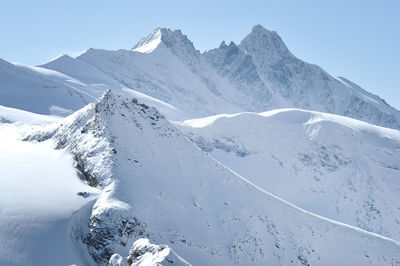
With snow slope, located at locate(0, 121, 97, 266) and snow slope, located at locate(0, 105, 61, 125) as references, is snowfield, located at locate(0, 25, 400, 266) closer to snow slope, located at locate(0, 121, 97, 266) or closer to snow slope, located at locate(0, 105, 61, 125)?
snow slope, located at locate(0, 121, 97, 266)

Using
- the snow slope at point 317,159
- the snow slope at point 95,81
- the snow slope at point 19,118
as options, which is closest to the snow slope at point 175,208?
the snow slope at point 19,118

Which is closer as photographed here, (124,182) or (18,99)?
(124,182)

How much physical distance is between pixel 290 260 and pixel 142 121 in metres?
24.5

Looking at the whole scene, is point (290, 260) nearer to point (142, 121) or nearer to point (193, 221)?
point (193, 221)

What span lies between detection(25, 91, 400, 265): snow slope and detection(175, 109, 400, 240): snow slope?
30654mm

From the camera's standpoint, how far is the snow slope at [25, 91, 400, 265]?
39844 millimetres

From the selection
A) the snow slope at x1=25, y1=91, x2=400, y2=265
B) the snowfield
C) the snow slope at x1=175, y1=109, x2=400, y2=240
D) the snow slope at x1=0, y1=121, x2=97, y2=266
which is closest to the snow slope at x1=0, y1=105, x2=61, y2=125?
the snowfield

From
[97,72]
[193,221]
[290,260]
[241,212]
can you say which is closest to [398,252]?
[290,260]

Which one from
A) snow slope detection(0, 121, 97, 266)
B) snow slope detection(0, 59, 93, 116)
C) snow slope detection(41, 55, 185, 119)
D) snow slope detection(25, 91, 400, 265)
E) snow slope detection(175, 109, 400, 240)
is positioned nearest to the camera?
snow slope detection(0, 121, 97, 266)

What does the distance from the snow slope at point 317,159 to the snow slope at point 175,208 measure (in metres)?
30.7

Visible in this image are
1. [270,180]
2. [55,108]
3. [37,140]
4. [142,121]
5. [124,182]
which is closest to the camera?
[124,182]

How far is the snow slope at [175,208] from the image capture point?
39.8 metres

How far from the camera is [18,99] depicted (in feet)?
294

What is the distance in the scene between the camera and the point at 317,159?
4274 inches
